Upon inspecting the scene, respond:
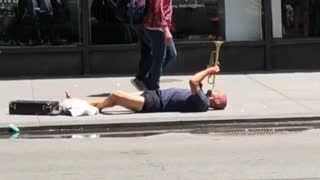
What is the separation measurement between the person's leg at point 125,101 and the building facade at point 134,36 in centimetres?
387

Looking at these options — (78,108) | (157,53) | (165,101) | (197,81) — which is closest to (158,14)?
(157,53)

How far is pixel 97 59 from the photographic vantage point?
14094mm

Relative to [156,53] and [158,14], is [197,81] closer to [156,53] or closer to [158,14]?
[156,53]

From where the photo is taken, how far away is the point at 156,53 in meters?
11.0

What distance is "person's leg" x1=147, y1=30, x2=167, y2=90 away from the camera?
10.9m

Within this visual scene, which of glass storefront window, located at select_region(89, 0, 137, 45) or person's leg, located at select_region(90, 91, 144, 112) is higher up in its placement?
glass storefront window, located at select_region(89, 0, 137, 45)

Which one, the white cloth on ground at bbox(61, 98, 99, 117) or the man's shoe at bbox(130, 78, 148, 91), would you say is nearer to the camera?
the white cloth on ground at bbox(61, 98, 99, 117)

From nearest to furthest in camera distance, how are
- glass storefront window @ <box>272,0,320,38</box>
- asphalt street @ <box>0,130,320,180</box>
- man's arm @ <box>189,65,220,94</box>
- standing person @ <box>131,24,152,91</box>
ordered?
asphalt street @ <box>0,130,320,180</box> < man's arm @ <box>189,65,220,94</box> < standing person @ <box>131,24,152,91</box> < glass storefront window @ <box>272,0,320,38</box>

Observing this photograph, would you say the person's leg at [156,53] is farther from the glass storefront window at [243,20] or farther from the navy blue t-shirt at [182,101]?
the glass storefront window at [243,20]

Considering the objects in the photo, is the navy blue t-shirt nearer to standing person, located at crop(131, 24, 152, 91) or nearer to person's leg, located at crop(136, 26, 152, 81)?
standing person, located at crop(131, 24, 152, 91)

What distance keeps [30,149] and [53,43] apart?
5.75 metres

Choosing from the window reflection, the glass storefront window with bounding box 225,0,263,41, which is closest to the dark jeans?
the window reflection

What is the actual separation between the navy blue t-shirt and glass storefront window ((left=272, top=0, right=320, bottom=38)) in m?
4.71

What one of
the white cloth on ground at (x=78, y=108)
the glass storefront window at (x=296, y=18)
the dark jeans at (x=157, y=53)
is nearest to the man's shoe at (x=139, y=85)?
the dark jeans at (x=157, y=53)
